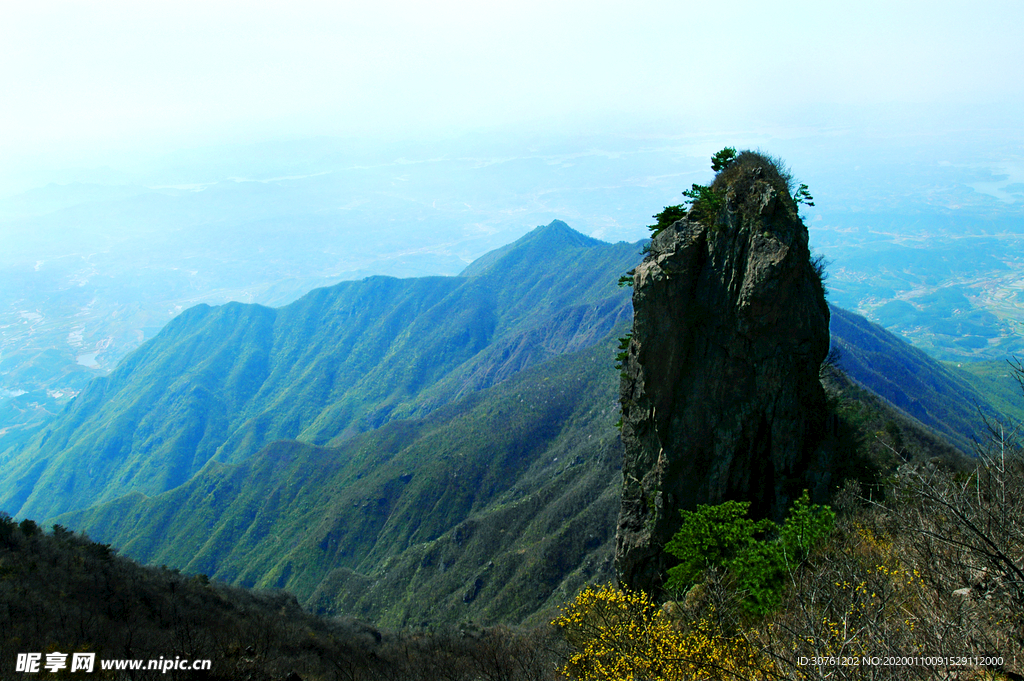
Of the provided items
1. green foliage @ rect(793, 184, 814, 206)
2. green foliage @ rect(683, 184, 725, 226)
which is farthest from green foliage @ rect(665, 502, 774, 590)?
green foliage @ rect(793, 184, 814, 206)

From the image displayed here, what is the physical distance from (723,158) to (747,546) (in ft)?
66.9

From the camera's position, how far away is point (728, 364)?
27.2 meters

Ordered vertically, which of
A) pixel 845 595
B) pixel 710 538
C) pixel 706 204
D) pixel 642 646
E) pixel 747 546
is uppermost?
pixel 706 204

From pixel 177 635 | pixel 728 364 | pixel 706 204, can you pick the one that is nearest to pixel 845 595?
pixel 728 364

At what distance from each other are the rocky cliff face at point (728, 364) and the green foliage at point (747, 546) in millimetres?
2109

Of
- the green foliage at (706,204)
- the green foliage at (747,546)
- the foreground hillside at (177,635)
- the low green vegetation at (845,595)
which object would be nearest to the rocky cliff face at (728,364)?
the green foliage at (706,204)

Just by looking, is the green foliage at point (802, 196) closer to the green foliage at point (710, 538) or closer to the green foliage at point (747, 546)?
the green foliage at point (747, 546)

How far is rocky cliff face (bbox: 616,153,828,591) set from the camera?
1029 inches

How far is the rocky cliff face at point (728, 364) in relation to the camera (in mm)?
26141

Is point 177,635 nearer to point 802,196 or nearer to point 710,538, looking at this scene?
point 710,538

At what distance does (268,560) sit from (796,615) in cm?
12623

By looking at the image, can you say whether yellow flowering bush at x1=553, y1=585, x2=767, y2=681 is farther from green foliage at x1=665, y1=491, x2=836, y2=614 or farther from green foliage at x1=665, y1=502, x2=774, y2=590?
green foliage at x1=665, y1=502, x2=774, y2=590

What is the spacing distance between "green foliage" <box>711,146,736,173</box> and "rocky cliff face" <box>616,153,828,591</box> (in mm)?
1027

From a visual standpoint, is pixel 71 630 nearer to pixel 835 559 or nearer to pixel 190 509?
pixel 835 559
